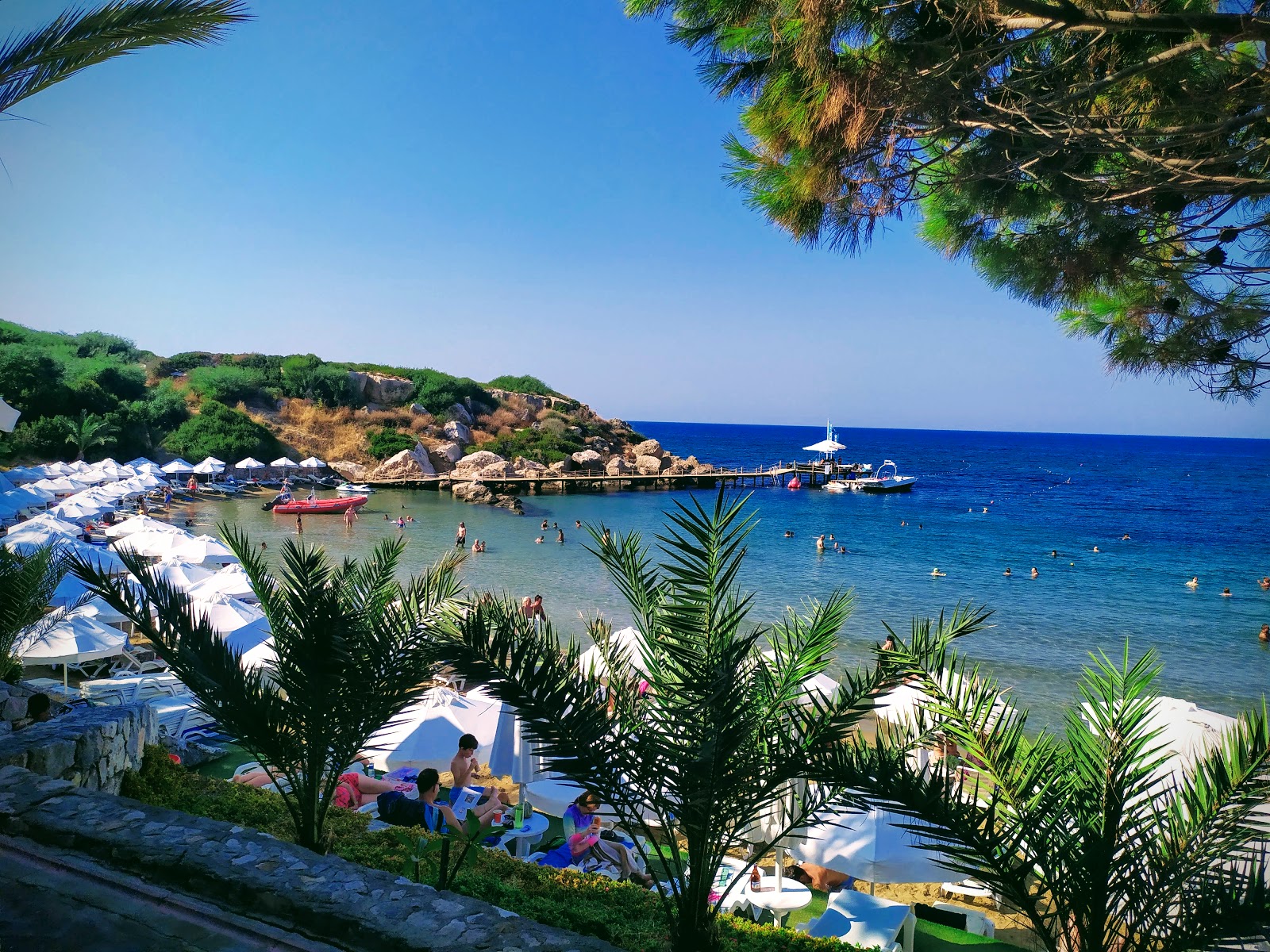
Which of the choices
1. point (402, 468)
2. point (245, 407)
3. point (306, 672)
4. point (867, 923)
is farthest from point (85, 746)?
point (245, 407)

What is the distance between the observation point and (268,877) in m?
3.96

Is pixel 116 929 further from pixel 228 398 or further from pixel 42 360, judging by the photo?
pixel 228 398

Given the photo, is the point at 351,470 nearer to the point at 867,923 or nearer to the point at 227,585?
the point at 227,585

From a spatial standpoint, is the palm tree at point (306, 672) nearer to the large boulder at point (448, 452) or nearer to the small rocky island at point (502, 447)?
the small rocky island at point (502, 447)

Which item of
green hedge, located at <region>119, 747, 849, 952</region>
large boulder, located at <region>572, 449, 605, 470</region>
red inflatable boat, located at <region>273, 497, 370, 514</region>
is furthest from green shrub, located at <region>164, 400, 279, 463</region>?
green hedge, located at <region>119, 747, 849, 952</region>

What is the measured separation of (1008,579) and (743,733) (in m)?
29.9

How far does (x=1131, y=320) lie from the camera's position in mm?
6090

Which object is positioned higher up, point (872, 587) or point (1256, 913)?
point (1256, 913)

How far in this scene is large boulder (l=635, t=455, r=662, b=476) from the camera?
6097cm

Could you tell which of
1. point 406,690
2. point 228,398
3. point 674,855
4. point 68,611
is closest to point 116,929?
point 406,690

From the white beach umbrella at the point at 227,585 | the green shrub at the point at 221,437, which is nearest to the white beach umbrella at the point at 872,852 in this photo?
the white beach umbrella at the point at 227,585

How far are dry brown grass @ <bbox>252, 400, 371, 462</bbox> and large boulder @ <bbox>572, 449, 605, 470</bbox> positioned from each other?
1511 centimetres

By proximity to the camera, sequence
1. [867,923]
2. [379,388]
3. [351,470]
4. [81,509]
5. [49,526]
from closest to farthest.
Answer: [867,923]
[49,526]
[81,509]
[351,470]
[379,388]

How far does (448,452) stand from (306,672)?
53622 millimetres
